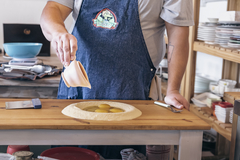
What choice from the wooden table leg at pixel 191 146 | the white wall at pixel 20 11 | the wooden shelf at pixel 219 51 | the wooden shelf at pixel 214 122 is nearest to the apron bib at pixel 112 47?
the wooden table leg at pixel 191 146

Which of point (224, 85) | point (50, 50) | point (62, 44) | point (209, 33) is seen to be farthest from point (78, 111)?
point (50, 50)

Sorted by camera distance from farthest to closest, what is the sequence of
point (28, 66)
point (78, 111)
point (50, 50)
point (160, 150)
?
point (50, 50)
point (28, 66)
point (160, 150)
point (78, 111)

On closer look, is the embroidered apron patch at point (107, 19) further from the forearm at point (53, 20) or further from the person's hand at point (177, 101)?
the person's hand at point (177, 101)

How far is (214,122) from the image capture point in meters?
1.91

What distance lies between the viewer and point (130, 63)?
126cm

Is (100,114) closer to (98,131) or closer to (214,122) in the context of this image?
(98,131)

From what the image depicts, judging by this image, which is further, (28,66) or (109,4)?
(28,66)

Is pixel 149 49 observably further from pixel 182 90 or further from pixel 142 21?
pixel 182 90

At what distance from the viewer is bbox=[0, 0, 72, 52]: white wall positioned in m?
2.79

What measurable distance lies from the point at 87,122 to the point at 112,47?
50cm

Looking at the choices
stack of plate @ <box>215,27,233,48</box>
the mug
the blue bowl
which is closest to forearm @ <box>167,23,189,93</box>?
the mug

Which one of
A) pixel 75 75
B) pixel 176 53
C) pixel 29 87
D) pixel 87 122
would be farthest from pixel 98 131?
pixel 29 87

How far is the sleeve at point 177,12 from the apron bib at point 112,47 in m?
0.13

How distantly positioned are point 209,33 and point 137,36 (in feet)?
3.23
